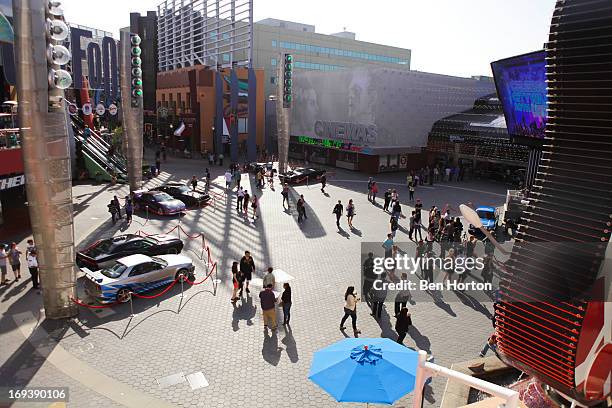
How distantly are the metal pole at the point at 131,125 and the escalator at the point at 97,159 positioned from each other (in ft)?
18.2

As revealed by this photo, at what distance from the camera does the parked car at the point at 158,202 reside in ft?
81.0

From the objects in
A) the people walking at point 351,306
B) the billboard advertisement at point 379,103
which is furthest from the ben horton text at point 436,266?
the billboard advertisement at point 379,103

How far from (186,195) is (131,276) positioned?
13422 millimetres

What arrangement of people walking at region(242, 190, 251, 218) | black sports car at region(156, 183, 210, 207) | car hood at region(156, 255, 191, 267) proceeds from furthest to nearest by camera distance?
black sports car at region(156, 183, 210, 207), people walking at region(242, 190, 251, 218), car hood at region(156, 255, 191, 267)

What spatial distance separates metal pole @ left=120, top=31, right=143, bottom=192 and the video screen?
68.5ft

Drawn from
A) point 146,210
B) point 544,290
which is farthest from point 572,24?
point 146,210

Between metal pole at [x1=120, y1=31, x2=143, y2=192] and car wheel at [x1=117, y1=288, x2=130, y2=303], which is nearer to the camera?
car wheel at [x1=117, y1=288, x2=130, y2=303]

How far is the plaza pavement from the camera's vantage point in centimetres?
969

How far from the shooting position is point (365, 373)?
25.1ft

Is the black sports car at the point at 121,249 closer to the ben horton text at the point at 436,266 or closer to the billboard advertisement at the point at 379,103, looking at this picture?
the ben horton text at the point at 436,266

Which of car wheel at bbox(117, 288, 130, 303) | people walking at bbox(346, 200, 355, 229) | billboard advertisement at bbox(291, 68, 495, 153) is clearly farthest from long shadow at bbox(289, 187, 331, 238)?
billboard advertisement at bbox(291, 68, 495, 153)

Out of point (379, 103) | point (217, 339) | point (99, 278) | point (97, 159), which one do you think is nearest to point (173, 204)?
point (99, 278)

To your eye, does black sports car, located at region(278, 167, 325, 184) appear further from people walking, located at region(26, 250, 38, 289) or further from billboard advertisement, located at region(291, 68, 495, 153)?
people walking, located at region(26, 250, 38, 289)

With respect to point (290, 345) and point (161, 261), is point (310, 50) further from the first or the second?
point (290, 345)
